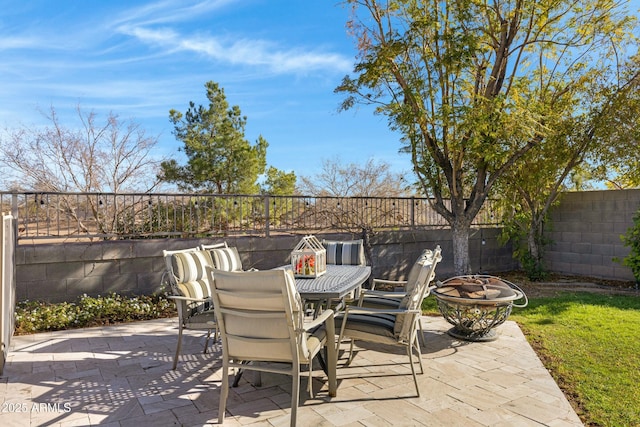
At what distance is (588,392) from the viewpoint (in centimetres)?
306

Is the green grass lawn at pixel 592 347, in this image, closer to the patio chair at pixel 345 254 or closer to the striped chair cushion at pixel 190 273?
the patio chair at pixel 345 254

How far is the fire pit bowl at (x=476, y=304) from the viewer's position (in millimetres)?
4098

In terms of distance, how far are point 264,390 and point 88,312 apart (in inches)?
124

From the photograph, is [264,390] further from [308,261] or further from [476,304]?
[476,304]

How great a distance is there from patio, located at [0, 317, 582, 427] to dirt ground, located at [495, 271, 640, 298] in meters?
3.28

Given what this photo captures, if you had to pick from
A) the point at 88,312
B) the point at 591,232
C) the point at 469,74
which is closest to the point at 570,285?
the point at 591,232

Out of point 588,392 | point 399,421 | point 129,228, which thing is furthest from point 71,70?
point 588,392

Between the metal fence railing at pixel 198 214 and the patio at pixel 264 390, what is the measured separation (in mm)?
1920

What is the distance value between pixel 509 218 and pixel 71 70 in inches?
417

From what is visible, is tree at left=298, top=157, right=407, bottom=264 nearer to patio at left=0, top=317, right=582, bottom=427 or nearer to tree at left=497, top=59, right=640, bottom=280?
tree at left=497, top=59, right=640, bottom=280

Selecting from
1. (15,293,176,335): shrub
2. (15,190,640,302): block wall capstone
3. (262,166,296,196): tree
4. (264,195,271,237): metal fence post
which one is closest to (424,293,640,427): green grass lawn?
(15,190,640,302): block wall capstone

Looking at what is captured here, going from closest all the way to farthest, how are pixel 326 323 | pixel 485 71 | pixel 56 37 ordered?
pixel 326 323, pixel 485 71, pixel 56 37

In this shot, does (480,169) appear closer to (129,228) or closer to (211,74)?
(129,228)

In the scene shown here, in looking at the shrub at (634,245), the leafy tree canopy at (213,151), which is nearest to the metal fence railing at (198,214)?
the shrub at (634,245)
